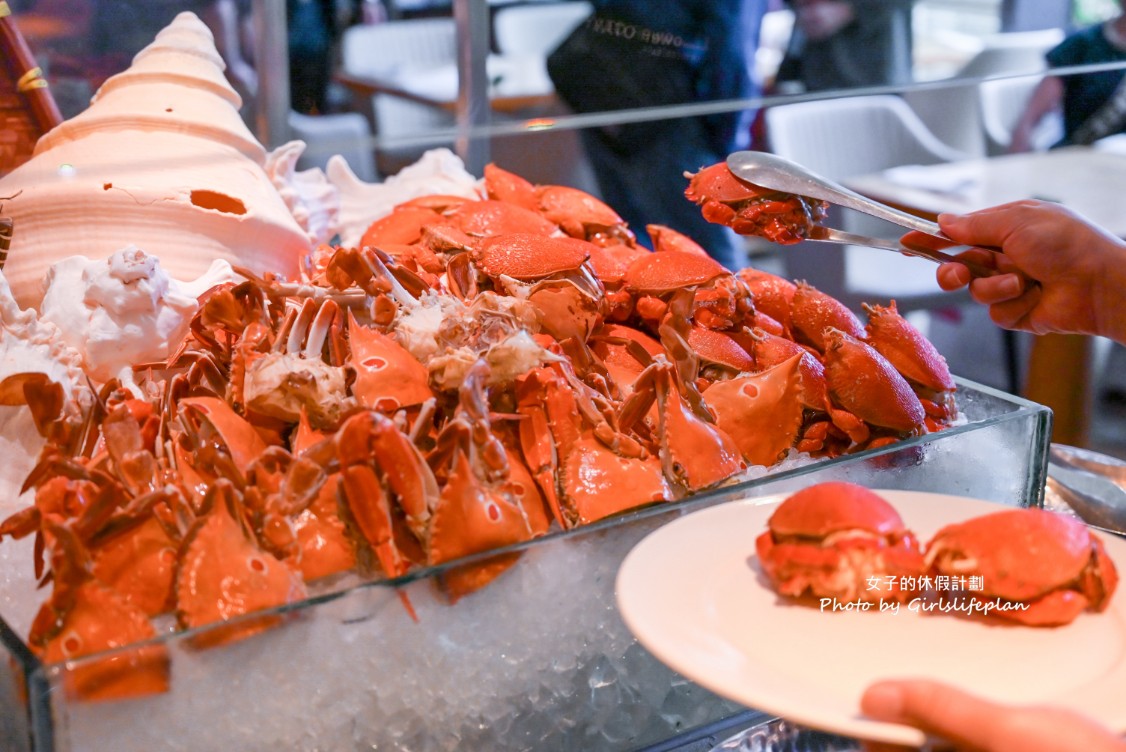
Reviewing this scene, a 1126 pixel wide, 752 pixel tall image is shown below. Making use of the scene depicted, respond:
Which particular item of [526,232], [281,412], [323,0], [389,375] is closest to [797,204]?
[526,232]

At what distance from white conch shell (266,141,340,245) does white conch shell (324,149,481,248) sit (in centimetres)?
2

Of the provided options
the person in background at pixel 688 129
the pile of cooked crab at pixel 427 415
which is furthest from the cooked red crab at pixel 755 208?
the person in background at pixel 688 129

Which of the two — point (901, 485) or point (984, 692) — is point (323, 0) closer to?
point (901, 485)

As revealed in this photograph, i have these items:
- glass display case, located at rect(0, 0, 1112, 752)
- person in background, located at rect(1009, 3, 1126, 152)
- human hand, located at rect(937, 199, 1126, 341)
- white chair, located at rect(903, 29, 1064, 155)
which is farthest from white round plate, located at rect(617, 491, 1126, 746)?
white chair, located at rect(903, 29, 1064, 155)

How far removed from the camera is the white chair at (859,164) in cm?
347

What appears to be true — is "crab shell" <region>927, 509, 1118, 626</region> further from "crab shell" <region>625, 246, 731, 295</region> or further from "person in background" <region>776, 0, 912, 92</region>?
"person in background" <region>776, 0, 912, 92</region>

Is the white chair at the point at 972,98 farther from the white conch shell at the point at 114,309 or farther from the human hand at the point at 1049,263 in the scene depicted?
the white conch shell at the point at 114,309

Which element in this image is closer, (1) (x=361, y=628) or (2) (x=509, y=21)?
(1) (x=361, y=628)

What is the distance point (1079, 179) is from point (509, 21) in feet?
12.5

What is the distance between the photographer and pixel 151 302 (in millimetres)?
1155

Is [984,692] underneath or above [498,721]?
above

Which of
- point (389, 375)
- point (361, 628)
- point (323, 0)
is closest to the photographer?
point (361, 628)

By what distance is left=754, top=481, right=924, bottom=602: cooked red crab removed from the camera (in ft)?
2.46

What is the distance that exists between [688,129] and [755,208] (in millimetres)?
1515
